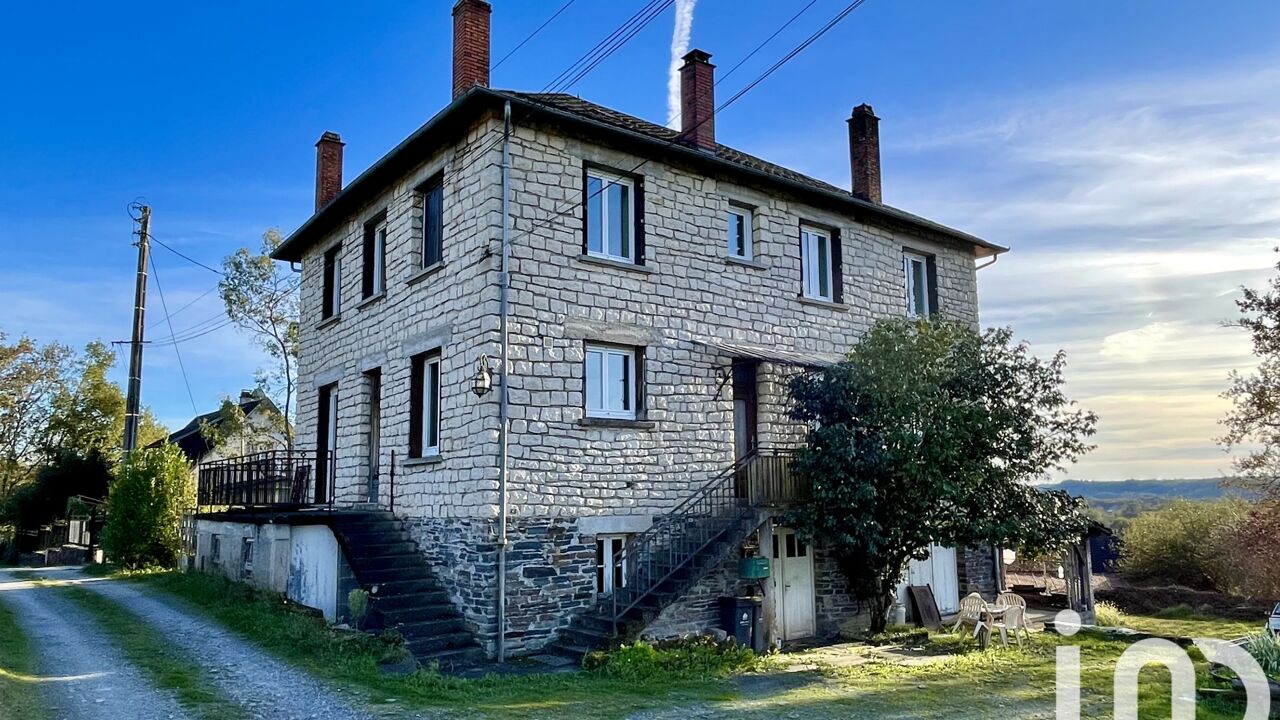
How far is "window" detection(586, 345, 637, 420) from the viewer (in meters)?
13.3

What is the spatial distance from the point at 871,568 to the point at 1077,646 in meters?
3.44

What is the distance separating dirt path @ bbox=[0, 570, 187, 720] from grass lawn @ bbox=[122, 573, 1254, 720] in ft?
5.93

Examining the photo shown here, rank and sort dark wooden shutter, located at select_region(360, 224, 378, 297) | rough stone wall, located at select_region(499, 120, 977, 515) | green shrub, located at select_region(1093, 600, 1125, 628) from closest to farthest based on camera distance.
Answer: rough stone wall, located at select_region(499, 120, 977, 515)
dark wooden shutter, located at select_region(360, 224, 378, 297)
green shrub, located at select_region(1093, 600, 1125, 628)

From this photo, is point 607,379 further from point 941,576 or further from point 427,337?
point 941,576

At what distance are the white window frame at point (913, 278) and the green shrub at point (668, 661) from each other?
9.37 meters

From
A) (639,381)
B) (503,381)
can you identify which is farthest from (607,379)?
(503,381)

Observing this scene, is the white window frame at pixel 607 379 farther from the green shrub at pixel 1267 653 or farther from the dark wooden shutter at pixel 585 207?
the green shrub at pixel 1267 653

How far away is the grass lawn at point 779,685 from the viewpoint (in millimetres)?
9156

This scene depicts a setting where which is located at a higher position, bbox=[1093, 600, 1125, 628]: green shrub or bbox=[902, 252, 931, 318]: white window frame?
bbox=[902, 252, 931, 318]: white window frame

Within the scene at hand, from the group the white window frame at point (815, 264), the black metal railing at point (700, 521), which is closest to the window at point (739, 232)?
the white window frame at point (815, 264)

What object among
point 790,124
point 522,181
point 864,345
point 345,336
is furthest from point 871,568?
point 345,336

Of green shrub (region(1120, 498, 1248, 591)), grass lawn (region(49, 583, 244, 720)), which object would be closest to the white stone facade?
grass lawn (region(49, 583, 244, 720))

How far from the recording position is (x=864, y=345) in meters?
13.8

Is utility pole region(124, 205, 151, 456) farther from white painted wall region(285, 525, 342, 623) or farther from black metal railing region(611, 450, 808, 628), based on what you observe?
black metal railing region(611, 450, 808, 628)
